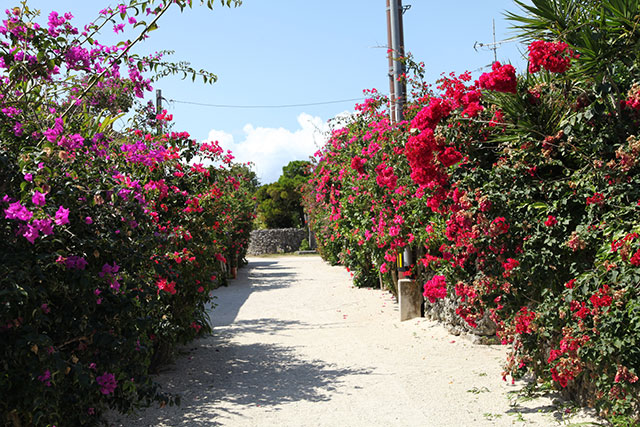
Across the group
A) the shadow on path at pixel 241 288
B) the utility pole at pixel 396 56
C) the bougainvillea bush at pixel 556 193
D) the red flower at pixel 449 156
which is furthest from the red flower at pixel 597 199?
the shadow on path at pixel 241 288

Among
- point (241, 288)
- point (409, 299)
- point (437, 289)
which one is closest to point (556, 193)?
point (437, 289)

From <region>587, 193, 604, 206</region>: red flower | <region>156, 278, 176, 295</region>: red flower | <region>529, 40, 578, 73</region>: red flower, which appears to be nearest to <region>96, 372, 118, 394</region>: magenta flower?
<region>156, 278, 176, 295</region>: red flower

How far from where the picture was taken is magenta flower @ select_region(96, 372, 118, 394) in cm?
303

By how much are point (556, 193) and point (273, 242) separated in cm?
2820

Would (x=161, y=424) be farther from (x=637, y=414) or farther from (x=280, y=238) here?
(x=280, y=238)

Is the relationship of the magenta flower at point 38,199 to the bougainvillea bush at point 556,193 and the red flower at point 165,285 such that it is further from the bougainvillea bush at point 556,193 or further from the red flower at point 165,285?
the bougainvillea bush at point 556,193

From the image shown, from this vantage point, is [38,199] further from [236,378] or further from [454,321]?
[454,321]

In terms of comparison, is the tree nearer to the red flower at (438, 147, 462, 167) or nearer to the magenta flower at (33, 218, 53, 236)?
the red flower at (438, 147, 462, 167)

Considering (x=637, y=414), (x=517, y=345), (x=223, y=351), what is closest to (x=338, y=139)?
(x=223, y=351)

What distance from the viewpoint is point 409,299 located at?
314 inches

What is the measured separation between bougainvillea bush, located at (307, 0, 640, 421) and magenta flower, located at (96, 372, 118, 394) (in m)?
2.80

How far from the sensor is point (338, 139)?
11.8 meters

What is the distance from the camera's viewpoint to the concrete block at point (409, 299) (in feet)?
26.0

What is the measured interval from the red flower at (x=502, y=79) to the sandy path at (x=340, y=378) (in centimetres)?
245
